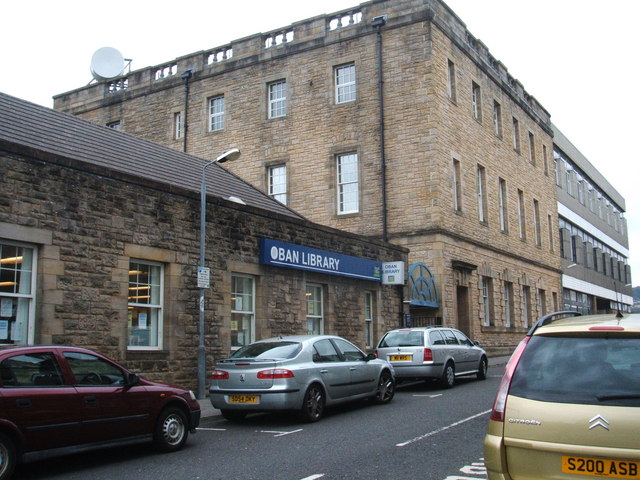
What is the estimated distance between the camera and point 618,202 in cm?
6694

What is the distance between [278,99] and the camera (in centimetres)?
2995

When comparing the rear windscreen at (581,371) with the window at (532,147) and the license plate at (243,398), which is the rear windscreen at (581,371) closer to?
the license plate at (243,398)

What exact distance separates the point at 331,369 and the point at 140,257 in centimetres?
499

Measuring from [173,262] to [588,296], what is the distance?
Result: 140ft

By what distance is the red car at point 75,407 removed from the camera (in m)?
7.30

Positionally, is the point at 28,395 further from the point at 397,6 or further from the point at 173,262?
the point at 397,6

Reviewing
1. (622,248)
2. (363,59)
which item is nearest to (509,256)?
(363,59)

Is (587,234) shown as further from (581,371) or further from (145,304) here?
(581,371)

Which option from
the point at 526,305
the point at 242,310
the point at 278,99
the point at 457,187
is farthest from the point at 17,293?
the point at 526,305

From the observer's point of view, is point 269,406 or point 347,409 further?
point 347,409

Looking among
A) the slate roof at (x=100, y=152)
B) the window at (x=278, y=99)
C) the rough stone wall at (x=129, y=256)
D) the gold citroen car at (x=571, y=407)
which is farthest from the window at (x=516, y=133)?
the gold citroen car at (x=571, y=407)

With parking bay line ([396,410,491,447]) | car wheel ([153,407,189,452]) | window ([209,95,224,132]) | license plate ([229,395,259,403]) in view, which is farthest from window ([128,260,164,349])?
window ([209,95,224,132])

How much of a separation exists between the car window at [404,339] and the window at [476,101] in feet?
52.4

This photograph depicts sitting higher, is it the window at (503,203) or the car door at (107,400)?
the window at (503,203)
